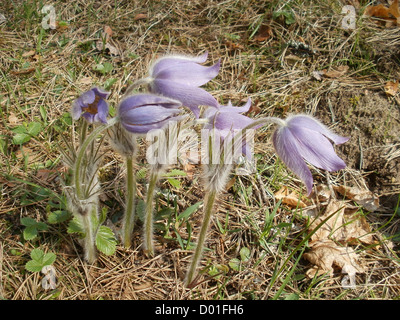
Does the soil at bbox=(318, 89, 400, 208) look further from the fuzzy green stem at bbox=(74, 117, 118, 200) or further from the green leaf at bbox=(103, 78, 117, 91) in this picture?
the fuzzy green stem at bbox=(74, 117, 118, 200)

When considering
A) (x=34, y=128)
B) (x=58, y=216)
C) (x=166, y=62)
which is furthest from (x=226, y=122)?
(x=34, y=128)

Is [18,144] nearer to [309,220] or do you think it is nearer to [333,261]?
[309,220]

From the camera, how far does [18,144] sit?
2254mm

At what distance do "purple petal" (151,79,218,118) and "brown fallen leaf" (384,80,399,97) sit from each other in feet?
5.53

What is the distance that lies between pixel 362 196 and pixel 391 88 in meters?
0.86

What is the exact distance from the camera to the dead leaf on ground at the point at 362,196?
7.31 feet

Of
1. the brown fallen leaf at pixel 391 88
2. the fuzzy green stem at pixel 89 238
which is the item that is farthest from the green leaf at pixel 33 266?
the brown fallen leaf at pixel 391 88

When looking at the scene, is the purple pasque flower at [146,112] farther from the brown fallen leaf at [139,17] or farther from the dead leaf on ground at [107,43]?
the brown fallen leaf at [139,17]

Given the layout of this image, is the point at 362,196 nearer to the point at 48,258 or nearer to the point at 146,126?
the point at 146,126

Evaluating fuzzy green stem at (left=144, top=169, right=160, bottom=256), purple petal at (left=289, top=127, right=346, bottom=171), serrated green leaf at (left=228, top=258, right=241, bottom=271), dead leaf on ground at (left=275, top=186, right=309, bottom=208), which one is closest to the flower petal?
fuzzy green stem at (left=144, top=169, right=160, bottom=256)

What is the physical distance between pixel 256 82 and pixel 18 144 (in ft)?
5.13

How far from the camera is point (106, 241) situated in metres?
1.81
